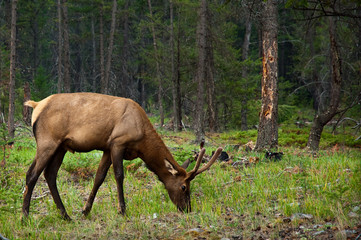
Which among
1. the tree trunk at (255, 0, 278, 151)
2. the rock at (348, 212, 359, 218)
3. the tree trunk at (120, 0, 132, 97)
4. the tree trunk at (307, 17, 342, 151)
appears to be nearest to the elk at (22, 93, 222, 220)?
the rock at (348, 212, 359, 218)

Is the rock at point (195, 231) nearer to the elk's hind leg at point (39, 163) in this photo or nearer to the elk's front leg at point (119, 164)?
the elk's front leg at point (119, 164)

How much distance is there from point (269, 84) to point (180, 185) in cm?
562

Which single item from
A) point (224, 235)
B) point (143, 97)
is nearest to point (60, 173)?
point (224, 235)

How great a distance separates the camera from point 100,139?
20.2ft

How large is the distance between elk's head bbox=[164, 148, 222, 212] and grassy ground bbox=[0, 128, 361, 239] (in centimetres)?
15

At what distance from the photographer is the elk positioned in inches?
240

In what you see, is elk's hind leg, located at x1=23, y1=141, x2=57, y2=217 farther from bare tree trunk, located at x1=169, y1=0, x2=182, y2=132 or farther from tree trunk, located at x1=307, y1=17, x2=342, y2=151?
bare tree trunk, located at x1=169, y1=0, x2=182, y2=132

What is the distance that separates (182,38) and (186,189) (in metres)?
18.4

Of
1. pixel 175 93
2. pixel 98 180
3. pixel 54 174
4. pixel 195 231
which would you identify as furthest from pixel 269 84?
pixel 175 93

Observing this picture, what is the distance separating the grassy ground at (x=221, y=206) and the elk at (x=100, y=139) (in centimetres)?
32

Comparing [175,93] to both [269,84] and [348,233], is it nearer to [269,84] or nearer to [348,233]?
[269,84]

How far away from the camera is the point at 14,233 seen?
5.39 metres

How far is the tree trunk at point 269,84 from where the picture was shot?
10852mm

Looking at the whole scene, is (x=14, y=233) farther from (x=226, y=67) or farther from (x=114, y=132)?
(x=226, y=67)
